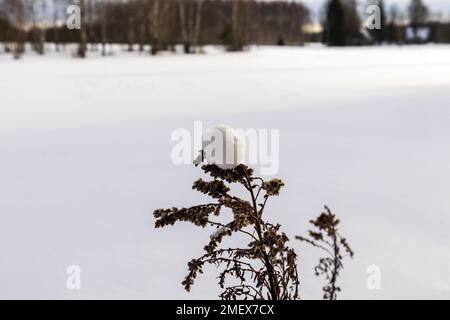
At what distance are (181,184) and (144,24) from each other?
30.2 meters

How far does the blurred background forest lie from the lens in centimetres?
3119

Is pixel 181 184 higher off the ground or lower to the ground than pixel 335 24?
lower

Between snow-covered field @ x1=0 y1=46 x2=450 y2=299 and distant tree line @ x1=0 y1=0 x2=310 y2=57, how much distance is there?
18624mm

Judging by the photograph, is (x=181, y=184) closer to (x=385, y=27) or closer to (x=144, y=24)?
(x=144, y=24)

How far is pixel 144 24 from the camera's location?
3431 cm

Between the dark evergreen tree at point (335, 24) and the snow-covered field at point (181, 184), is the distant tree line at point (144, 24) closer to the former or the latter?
the dark evergreen tree at point (335, 24)

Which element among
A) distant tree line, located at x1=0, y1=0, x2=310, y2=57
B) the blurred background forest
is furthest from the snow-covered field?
distant tree line, located at x1=0, y1=0, x2=310, y2=57

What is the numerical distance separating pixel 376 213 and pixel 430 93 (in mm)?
6698

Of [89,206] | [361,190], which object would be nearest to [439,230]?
[361,190]

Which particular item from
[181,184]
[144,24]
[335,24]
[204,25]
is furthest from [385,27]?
[181,184]

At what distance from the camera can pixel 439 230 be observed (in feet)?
15.1

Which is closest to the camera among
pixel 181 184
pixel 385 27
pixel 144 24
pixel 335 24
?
pixel 181 184

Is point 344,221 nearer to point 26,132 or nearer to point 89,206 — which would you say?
point 89,206

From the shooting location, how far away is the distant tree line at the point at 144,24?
98.2ft
